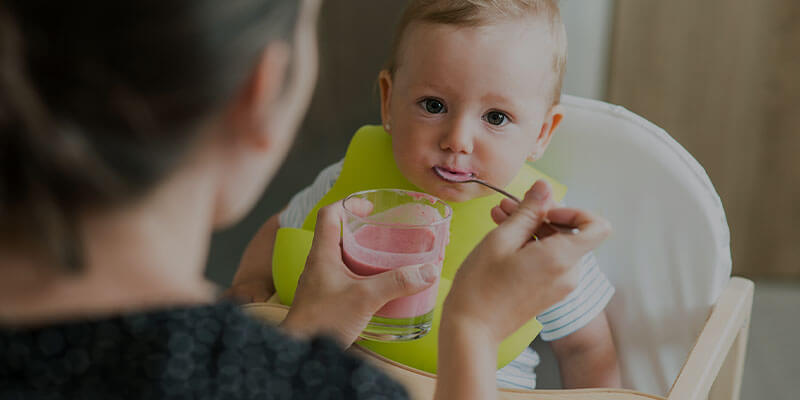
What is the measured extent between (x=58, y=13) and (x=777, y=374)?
2.02 metres

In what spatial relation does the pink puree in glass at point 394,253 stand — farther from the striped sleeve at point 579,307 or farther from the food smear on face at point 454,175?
the striped sleeve at point 579,307

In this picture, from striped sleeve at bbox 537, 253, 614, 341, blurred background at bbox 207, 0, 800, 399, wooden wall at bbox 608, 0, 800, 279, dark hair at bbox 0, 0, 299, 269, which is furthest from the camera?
wooden wall at bbox 608, 0, 800, 279

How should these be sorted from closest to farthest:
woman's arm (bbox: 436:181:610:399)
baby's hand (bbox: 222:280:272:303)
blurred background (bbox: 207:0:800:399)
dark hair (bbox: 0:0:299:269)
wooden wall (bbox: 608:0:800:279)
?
dark hair (bbox: 0:0:299:269) < woman's arm (bbox: 436:181:610:399) < baby's hand (bbox: 222:280:272:303) < blurred background (bbox: 207:0:800:399) < wooden wall (bbox: 608:0:800:279)

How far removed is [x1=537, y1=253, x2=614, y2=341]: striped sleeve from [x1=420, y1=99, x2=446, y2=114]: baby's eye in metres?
0.31

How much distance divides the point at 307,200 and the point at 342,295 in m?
0.48

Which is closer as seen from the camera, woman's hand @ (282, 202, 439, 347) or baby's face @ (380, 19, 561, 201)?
woman's hand @ (282, 202, 439, 347)

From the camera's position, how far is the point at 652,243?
1.18 m

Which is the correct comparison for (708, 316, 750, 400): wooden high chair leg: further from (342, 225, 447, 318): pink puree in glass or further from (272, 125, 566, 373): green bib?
(342, 225, 447, 318): pink puree in glass

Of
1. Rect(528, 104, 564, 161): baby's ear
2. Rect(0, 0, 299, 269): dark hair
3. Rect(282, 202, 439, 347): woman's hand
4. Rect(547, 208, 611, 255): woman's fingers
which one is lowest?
Rect(282, 202, 439, 347): woman's hand

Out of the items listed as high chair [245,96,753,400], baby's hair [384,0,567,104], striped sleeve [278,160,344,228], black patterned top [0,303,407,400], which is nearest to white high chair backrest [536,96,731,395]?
high chair [245,96,753,400]

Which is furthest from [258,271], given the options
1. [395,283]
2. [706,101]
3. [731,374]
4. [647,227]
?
[706,101]

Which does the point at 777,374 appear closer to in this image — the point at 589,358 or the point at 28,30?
the point at 589,358

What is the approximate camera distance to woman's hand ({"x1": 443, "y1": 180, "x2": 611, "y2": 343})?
2.43ft

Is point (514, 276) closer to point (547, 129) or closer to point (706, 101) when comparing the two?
point (547, 129)
